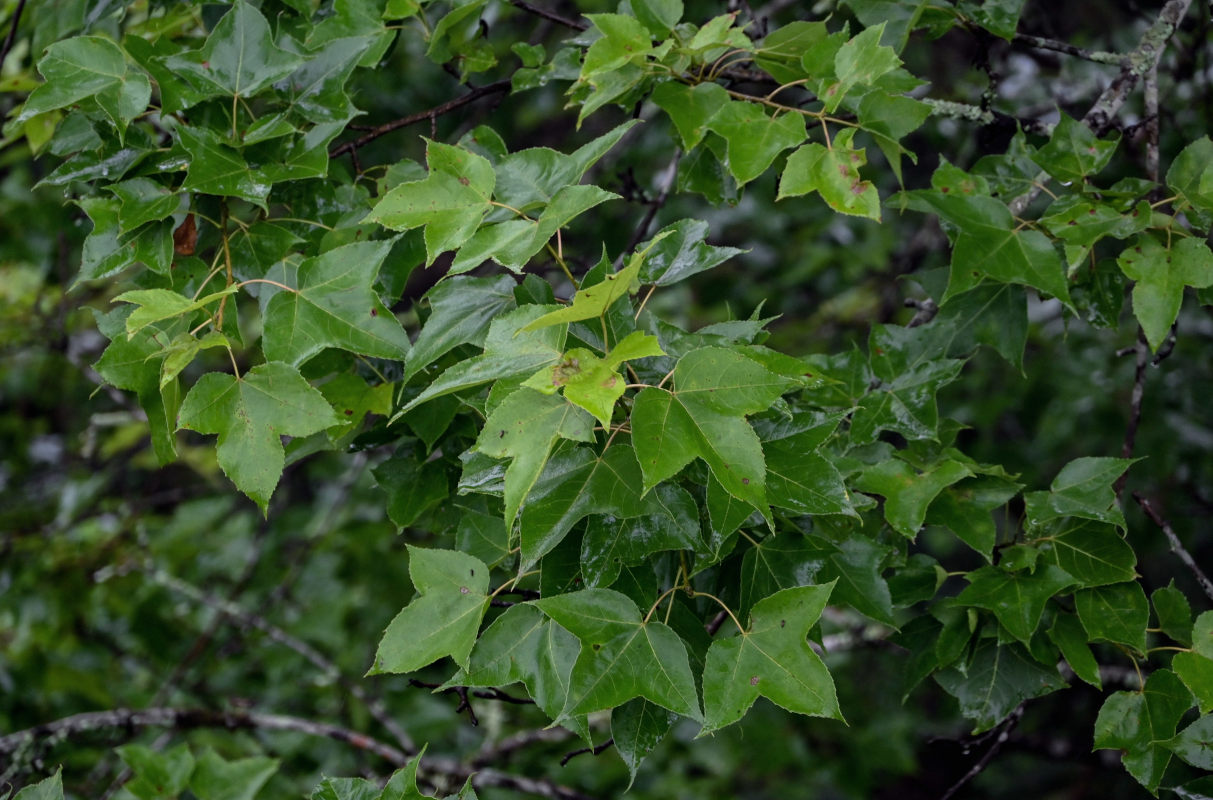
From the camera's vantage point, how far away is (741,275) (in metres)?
4.42

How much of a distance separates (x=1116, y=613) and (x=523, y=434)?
34.8 inches

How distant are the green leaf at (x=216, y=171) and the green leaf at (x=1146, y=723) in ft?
4.50

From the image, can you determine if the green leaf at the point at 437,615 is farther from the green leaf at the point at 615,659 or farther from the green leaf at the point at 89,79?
the green leaf at the point at 89,79

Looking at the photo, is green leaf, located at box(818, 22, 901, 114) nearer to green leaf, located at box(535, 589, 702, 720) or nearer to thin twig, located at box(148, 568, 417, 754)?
green leaf, located at box(535, 589, 702, 720)

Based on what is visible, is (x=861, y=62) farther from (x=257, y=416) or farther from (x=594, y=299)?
(x=257, y=416)

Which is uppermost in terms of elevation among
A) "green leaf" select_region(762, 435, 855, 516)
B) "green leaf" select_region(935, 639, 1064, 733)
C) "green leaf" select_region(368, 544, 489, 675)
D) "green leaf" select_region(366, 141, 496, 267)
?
"green leaf" select_region(366, 141, 496, 267)

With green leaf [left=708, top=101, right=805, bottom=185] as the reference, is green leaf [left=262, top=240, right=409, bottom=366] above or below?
below

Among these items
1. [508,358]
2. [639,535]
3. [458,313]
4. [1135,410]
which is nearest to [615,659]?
[639,535]

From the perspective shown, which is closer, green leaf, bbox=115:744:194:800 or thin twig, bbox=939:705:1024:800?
thin twig, bbox=939:705:1024:800

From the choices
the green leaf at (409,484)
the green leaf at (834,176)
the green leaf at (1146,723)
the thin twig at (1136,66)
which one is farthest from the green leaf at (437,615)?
the thin twig at (1136,66)

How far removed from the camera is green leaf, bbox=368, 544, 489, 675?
1.17 meters

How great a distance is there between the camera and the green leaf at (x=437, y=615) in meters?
1.17

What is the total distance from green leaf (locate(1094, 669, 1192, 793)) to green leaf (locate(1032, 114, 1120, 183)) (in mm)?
733

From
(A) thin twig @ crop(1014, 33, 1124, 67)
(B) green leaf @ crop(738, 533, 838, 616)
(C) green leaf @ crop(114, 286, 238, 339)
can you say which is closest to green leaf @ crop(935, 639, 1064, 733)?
(B) green leaf @ crop(738, 533, 838, 616)
